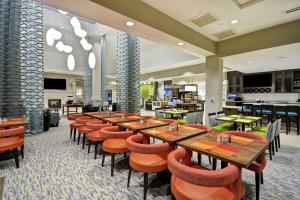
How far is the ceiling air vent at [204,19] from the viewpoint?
379 cm

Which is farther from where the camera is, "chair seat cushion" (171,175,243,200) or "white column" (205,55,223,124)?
"white column" (205,55,223,124)

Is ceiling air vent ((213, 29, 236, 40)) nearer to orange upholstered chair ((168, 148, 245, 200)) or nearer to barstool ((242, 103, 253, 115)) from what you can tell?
barstool ((242, 103, 253, 115))

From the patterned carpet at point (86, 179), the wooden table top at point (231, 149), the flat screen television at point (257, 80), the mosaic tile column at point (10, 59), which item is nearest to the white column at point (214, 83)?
the patterned carpet at point (86, 179)

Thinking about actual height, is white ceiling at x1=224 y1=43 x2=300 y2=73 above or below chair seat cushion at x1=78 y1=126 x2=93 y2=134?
above

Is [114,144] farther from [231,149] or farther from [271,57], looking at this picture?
[271,57]

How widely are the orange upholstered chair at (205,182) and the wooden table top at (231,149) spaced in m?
0.11

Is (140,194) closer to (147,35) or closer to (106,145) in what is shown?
(106,145)

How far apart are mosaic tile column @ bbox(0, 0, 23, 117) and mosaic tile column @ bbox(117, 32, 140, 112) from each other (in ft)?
10.6

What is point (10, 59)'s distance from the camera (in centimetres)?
466

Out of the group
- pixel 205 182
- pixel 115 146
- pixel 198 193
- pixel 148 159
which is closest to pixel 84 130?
pixel 115 146

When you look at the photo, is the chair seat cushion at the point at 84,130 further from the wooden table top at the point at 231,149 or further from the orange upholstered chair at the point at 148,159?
the wooden table top at the point at 231,149

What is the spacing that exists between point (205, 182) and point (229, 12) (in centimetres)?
372

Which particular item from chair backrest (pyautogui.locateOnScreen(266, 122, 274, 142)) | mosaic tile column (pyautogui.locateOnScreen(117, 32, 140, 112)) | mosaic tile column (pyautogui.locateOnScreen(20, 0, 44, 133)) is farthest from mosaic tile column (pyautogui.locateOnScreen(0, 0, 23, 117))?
chair backrest (pyautogui.locateOnScreen(266, 122, 274, 142))

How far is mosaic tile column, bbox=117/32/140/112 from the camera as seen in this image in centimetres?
654
